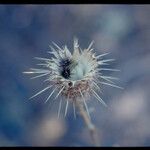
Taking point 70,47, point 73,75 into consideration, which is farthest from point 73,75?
point 70,47

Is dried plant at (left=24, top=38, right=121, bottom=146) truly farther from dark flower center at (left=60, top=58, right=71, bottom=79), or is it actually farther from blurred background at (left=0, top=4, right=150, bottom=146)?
blurred background at (left=0, top=4, right=150, bottom=146)

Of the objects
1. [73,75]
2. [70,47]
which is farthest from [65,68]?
[70,47]

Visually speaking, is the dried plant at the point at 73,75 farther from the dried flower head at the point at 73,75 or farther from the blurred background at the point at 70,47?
the blurred background at the point at 70,47

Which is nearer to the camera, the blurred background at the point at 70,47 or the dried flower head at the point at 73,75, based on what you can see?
the dried flower head at the point at 73,75

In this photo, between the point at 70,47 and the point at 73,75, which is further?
the point at 70,47

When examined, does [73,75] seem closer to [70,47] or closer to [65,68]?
[65,68]

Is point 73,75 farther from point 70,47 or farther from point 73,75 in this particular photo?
point 70,47

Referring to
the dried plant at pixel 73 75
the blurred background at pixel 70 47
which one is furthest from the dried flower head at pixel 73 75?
the blurred background at pixel 70 47

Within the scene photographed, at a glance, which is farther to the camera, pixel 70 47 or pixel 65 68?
pixel 70 47
